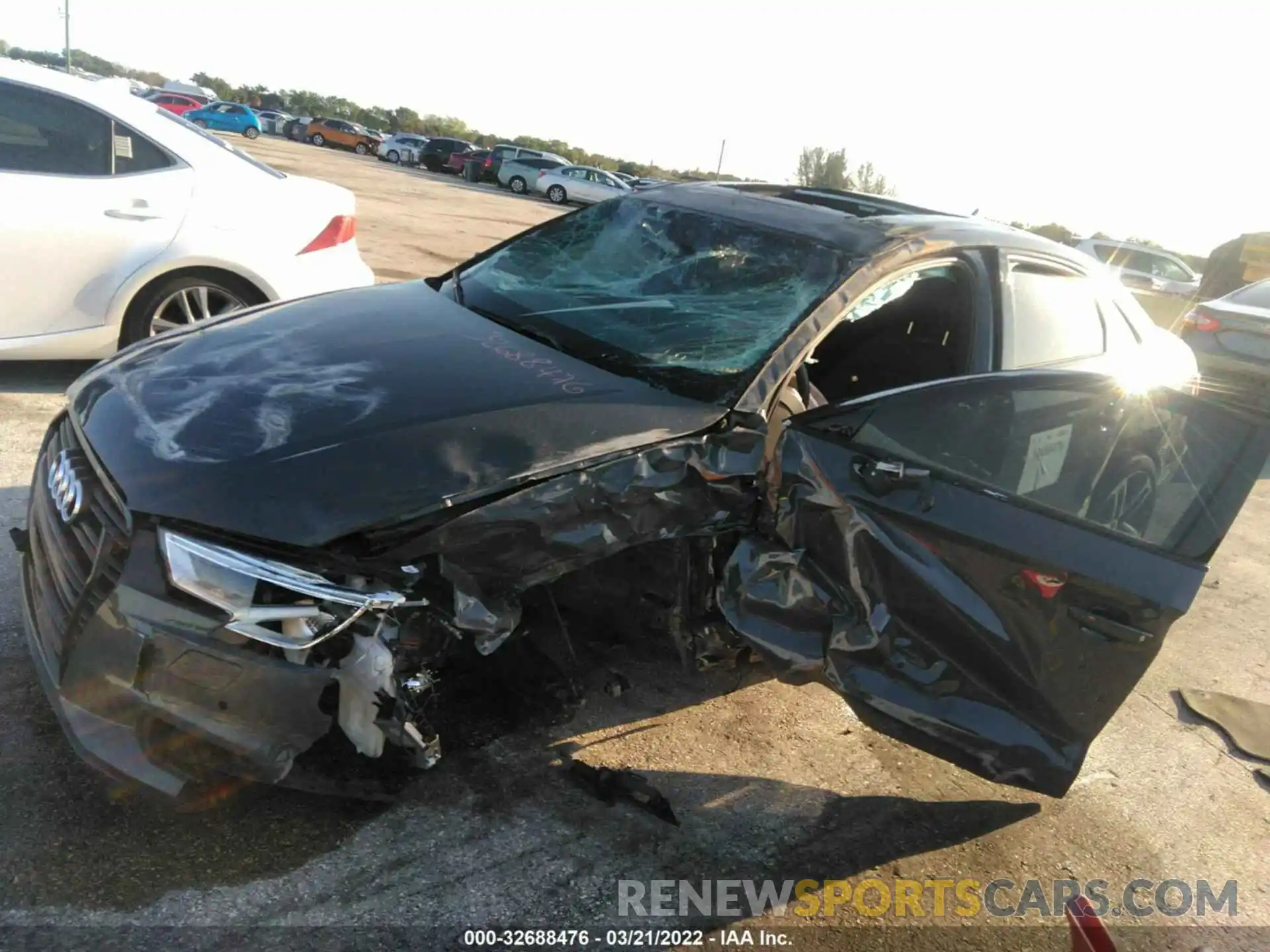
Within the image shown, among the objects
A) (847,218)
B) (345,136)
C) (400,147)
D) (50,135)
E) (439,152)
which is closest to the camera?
(847,218)

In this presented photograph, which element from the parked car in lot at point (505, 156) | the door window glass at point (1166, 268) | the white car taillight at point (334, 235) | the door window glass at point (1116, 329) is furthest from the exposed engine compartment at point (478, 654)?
the parked car in lot at point (505, 156)

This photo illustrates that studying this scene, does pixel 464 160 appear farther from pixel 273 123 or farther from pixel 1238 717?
pixel 1238 717

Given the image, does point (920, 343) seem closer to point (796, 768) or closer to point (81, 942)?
point (796, 768)

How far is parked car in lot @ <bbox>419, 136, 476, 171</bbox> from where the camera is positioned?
37156 millimetres

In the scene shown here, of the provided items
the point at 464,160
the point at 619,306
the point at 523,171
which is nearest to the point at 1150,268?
the point at 619,306

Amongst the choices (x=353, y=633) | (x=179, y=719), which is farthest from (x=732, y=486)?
(x=179, y=719)

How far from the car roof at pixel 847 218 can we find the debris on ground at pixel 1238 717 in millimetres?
1873

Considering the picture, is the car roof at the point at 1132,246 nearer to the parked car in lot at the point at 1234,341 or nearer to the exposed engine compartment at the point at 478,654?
the parked car in lot at the point at 1234,341

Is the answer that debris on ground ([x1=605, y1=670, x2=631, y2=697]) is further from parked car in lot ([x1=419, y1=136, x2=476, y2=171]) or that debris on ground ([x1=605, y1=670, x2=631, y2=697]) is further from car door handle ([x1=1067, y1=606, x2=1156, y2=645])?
parked car in lot ([x1=419, y1=136, x2=476, y2=171])

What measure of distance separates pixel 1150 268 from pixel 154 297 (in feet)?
57.0

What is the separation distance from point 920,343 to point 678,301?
1191mm

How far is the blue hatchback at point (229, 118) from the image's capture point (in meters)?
37.0

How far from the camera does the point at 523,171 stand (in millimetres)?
32812

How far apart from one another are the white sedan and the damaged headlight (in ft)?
10.8
